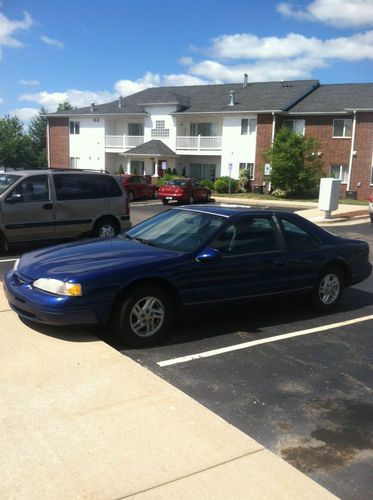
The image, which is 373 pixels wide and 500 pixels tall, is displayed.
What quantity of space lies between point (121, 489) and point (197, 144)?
4043 cm

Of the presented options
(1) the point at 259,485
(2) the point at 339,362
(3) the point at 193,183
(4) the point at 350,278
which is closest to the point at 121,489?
(1) the point at 259,485

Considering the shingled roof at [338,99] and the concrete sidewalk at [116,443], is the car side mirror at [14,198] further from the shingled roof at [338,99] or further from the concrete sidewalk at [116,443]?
the shingled roof at [338,99]

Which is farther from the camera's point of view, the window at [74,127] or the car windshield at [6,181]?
the window at [74,127]

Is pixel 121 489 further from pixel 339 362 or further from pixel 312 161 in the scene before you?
pixel 312 161

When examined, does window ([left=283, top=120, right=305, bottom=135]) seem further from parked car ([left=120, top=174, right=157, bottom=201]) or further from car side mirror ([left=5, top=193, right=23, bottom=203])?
car side mirror ([left=5, top=193, right=23, bottom=203])

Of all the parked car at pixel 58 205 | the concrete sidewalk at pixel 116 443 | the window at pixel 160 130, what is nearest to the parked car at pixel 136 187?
the window at pixel 160 130

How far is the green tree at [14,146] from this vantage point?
287 feet

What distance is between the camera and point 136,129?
47.3m

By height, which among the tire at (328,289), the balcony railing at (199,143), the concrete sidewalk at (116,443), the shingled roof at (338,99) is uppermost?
the shingled roof at (338,99)

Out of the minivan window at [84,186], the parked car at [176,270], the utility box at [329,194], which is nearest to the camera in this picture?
the parked car at [176,270]

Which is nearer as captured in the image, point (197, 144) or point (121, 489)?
point (121, 489)

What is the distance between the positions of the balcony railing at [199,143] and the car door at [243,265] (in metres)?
35.8

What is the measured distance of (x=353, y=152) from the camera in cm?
3506

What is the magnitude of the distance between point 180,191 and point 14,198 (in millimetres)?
18079
